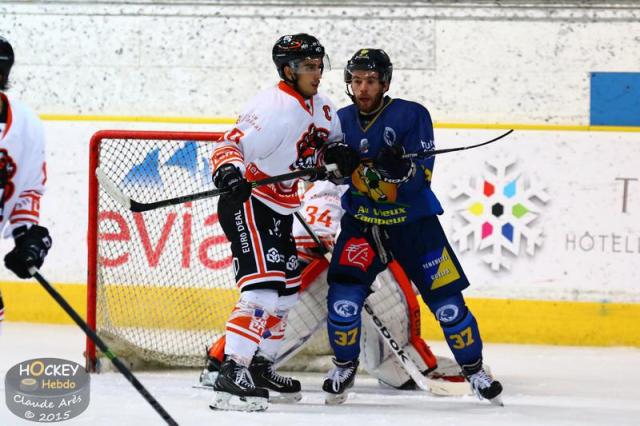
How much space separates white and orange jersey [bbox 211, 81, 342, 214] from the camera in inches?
150

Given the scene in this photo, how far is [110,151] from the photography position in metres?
4.86

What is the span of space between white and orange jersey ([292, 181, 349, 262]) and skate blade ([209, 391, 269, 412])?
802 mm

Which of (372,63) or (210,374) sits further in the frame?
(210,374)

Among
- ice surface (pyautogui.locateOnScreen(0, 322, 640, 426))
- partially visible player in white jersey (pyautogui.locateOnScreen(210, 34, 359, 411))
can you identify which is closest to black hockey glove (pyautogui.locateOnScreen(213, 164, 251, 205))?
partially visible player in white jersey (pyautogui.locateOnScreen(210, 34, 359, 411))

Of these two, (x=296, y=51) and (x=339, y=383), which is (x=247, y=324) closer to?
(x=339, y=383)

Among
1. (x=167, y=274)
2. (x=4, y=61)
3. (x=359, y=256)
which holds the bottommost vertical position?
(x=167, y=274)

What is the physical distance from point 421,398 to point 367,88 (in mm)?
1104

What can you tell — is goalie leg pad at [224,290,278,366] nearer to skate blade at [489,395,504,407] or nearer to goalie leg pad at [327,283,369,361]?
goalie leg pad at [327,283,369,361]

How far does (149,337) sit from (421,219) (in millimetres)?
1590

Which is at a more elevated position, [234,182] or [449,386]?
[234,182]

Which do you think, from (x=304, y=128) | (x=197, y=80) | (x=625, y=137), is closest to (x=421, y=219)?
(x=304, y=128)

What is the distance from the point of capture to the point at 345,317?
3.98 metres

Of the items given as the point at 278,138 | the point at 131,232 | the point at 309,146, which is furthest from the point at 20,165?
the point at 131,232

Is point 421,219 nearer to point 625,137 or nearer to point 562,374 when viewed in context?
point 562,374
